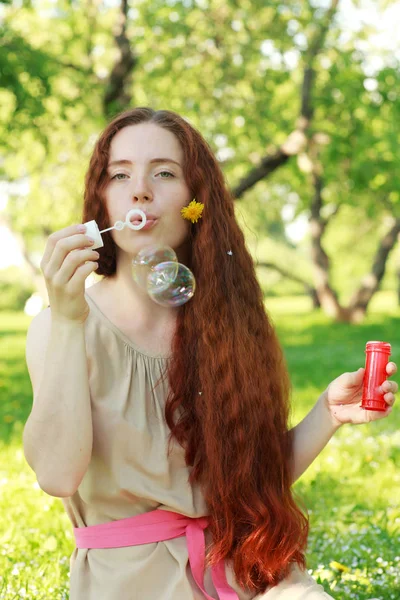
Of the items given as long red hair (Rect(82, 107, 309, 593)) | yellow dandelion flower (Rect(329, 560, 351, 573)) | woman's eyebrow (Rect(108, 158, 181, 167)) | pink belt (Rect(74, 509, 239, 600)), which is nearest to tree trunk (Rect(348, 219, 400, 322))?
Result: yellow dandelion flower (Rect(329, 560, 351, 573))

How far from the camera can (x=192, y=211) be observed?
2.18 m

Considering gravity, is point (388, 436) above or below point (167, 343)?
below

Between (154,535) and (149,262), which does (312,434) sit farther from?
(149,262)

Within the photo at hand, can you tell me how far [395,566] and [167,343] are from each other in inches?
56.9

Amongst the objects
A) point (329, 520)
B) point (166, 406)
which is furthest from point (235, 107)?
point (166, 406)

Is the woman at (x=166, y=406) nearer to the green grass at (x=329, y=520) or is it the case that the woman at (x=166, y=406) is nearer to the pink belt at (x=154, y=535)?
the pink belt at (x=154, y=535)

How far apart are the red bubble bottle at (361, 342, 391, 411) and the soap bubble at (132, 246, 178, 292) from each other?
60cm

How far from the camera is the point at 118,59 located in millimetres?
11445

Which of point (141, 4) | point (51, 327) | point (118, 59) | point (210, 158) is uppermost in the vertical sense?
point (141, 4)

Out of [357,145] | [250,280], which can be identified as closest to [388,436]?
[250,280]

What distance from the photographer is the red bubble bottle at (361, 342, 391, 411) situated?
203 cm

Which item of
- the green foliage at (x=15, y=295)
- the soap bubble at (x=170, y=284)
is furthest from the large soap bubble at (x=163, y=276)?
the green foliage at (x=15, y=295)

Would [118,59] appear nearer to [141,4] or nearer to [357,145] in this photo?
[141,4]

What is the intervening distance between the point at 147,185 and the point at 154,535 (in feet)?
3.13
